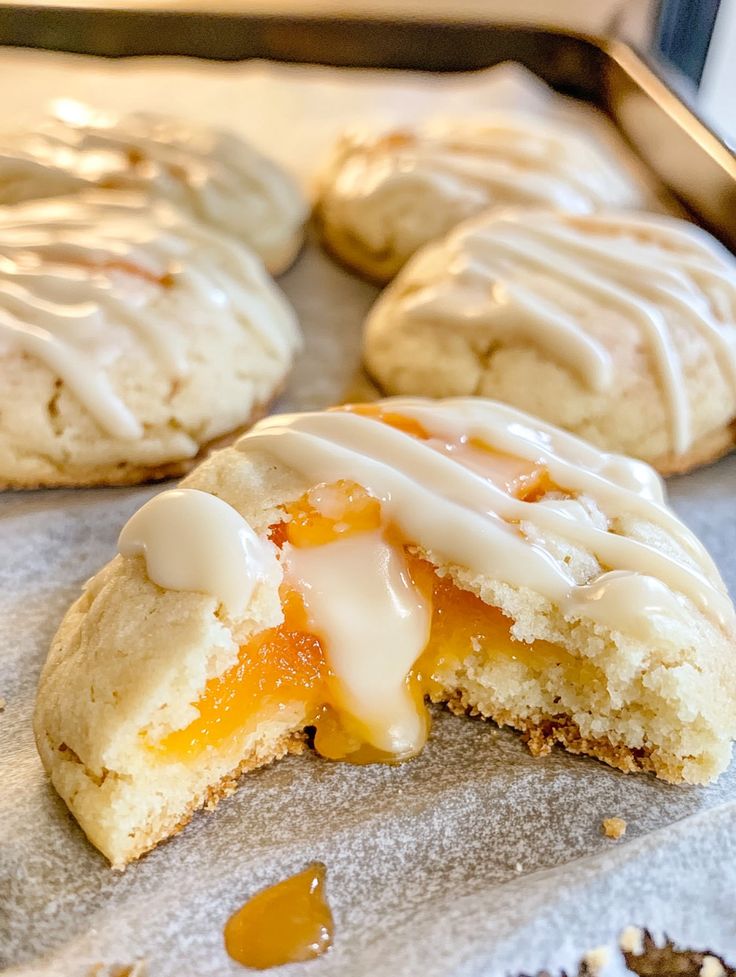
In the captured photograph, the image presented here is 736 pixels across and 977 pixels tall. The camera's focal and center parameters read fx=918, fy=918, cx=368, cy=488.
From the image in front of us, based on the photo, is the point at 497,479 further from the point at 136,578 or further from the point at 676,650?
the point at 136,578

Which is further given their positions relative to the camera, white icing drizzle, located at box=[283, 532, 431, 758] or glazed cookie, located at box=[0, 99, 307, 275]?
glazed cookie, located at box=[0, 99, 307, 275]

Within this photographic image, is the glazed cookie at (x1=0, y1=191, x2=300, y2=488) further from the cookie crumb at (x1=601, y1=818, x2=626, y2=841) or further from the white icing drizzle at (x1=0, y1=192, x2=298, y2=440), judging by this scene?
the cookie crumb at (x1=601, y1=818, x2=626, y2=841)

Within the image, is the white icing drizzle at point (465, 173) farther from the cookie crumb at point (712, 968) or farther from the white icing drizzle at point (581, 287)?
the cookie crumb at point (712, 968)

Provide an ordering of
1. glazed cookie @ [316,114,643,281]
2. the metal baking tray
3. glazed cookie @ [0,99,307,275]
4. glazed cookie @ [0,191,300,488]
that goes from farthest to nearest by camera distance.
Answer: the metal baking tray → glazed cookie @ [316,114,643,281] → glazed cookie @ [0,99,307,275] → glazed cookie @ [0,191,300,488]

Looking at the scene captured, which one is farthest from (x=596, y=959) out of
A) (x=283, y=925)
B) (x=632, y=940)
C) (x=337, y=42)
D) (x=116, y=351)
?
(x=337, y=42)

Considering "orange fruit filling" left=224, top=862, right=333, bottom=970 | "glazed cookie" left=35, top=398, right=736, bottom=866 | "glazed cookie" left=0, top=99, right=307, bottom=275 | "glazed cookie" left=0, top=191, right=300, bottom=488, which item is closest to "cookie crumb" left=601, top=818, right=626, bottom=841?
"glazed cookie" left=35, top=398, right=736, bottom=866

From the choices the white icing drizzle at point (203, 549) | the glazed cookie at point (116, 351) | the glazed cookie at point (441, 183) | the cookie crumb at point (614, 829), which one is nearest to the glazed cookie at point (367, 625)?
the white icing drizzle at point (203, 549)

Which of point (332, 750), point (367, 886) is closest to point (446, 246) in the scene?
point (332, 750)
